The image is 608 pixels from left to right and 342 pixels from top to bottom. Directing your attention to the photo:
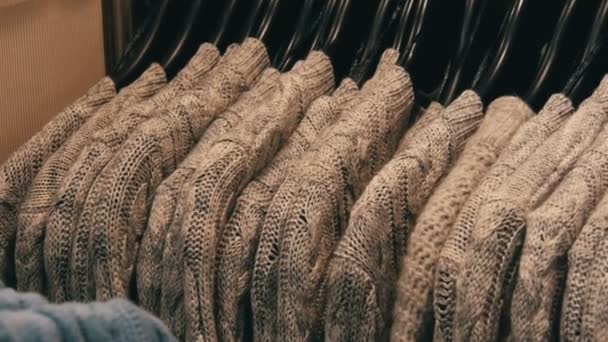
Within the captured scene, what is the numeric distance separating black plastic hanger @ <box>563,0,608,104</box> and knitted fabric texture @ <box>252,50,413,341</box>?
0.58ft

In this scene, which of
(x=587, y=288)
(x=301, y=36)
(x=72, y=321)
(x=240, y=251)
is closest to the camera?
(x=72, y=321)

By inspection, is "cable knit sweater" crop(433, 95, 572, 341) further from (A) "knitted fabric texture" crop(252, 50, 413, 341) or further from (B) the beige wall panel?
(B) the beige wall panel

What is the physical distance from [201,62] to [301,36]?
0.10 metres

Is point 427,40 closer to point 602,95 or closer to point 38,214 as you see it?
point 602,95

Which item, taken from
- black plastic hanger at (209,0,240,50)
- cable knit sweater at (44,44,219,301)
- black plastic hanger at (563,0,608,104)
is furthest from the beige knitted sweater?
black plastic hanger at (209,0,240,50)

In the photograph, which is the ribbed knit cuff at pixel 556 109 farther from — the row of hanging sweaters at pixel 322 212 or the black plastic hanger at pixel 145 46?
the black plastic hanger at pixel 145 46

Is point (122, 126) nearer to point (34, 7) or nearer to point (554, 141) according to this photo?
point (34, 7)

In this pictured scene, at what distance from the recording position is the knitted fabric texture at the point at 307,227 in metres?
0.66

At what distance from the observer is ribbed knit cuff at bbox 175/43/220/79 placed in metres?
0.87

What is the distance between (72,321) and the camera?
0.42 metres

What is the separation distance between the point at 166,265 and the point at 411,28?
33 centimetres

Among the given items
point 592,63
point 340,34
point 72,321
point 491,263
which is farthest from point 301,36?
point 72,321

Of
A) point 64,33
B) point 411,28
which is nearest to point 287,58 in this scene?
point 411,28

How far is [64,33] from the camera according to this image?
942 mm
